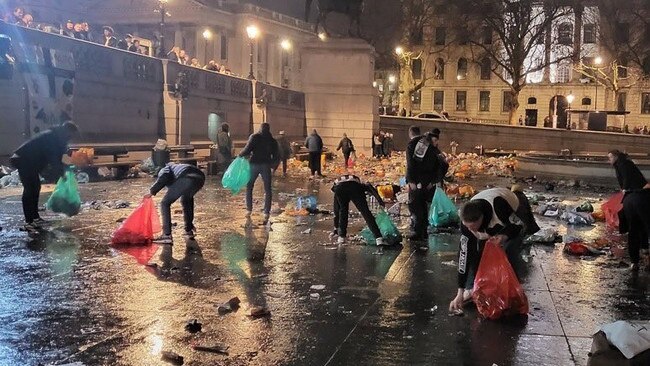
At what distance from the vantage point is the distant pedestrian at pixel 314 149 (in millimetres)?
22469

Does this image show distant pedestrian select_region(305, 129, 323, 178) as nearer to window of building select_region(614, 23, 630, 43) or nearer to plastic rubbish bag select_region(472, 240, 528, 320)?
plastic rubbish bag select_region(472, 240, 528, 320)

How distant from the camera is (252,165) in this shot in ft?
41.3

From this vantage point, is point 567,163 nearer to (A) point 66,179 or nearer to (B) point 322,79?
(B) point 322,79

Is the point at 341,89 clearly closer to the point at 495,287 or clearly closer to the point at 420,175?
the point at 420,175

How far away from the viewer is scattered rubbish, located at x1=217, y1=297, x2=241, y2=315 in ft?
20.7

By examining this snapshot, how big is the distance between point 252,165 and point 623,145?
29.7 meters

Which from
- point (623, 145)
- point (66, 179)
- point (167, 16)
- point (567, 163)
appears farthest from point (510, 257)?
point (167, 16)

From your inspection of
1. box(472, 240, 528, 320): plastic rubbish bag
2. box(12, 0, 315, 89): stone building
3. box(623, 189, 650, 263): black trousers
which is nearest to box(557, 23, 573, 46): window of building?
box(12, 0, 315, 89): stone building

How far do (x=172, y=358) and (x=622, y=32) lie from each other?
58.5 metres

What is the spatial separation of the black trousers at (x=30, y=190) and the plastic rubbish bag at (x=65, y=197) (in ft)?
1.20

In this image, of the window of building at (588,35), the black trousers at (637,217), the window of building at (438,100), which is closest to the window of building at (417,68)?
the window of building at (438,100)

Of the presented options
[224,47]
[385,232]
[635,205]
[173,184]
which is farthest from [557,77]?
[173,184]

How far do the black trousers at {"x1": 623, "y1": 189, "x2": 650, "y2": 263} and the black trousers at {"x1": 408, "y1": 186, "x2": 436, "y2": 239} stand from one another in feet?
9.42

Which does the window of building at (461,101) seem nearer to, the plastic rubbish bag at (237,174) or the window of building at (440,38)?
the window of building at (440,38)
